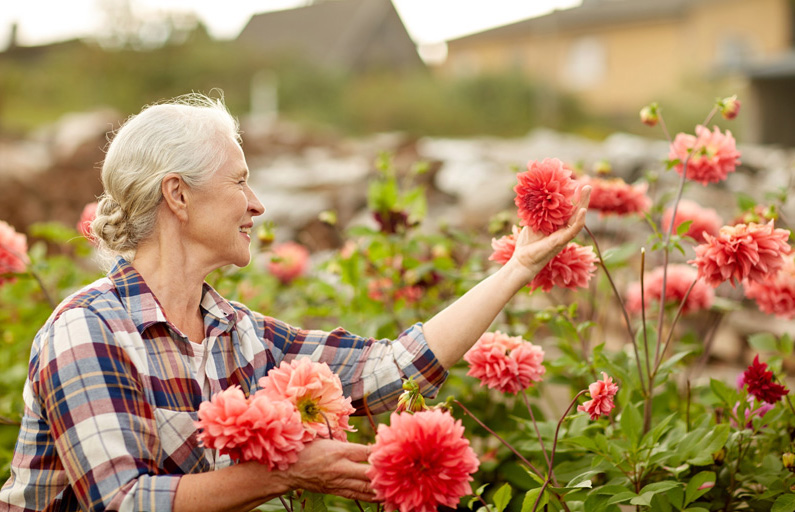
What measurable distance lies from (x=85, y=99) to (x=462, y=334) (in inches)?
825

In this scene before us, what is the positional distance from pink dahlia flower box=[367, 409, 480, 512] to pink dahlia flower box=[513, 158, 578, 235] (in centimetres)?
48

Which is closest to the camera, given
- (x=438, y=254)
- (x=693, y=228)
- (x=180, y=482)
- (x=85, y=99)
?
(x=180, y=482)

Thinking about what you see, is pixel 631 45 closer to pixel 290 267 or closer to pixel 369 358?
pixel 290 267

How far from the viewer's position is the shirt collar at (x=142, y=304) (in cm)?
145

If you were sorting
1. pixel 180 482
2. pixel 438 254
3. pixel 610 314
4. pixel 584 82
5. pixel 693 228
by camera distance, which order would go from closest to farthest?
1. pixel 180 482
2. pixel 693 228
3. pixel 438 254
4. pixel 610 314
5. pixel 584 82

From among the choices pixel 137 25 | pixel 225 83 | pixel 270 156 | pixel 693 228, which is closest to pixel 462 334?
pixel 693 228

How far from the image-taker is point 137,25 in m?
21.6

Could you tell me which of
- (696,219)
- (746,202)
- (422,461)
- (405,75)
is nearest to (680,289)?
(696,219)

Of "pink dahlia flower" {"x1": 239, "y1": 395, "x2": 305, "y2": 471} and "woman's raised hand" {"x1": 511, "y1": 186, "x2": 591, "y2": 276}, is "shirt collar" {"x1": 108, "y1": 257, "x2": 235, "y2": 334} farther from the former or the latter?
"woman's raised hand" {"x1": 511, "y1": 186, "x2": 591, "y2": 276}

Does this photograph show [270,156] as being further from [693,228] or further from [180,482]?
[180,482]

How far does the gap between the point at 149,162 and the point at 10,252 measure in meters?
1.00

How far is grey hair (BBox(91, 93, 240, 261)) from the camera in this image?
153cm

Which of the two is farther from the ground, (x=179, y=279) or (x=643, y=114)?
(x=643, y=114)

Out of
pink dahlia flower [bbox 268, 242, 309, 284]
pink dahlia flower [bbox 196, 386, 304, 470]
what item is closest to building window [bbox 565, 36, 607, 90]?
pink dahlia flower [bbox 268, 242, 309, 284]
